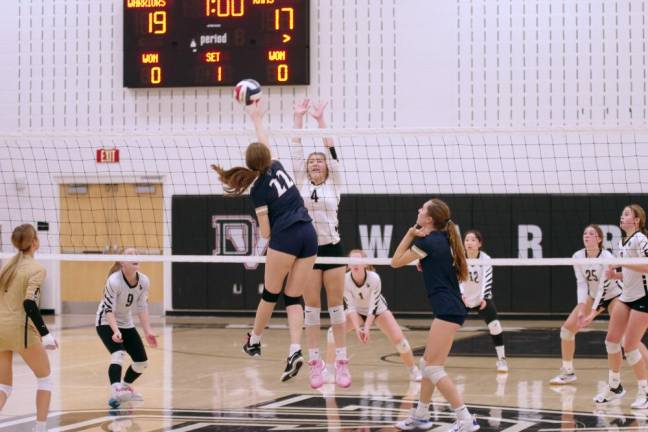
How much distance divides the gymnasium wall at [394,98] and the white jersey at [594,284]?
6.43m

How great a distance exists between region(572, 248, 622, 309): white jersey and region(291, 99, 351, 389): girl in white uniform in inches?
129

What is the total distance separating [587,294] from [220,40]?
923 centimetres

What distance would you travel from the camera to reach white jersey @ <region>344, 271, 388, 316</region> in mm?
11703

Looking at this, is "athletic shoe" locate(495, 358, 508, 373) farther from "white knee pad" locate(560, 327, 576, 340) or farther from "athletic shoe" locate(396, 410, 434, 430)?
"athletic shoe" locate(396, 410, 434, 430)

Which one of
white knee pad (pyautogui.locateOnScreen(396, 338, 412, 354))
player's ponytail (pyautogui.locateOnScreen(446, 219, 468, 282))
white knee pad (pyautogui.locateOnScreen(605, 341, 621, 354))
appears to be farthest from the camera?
white knee pad (pyautogui.locateOnScreen(396, 338, 412, 354))

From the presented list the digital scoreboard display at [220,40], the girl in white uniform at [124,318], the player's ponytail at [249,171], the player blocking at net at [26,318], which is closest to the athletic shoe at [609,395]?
the player's ponytail at [249,171]

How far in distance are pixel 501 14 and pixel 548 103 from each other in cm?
186

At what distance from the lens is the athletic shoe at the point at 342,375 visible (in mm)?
9688

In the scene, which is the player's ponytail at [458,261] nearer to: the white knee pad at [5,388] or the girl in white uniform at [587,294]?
the girl in white uniform at [587,294]

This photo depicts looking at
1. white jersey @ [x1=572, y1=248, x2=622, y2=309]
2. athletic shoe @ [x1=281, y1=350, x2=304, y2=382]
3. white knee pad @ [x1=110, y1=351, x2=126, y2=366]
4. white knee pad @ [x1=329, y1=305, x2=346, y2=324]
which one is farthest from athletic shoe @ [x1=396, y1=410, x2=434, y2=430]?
white jersey @ [x1=572, y1=248, x2=622, y2=309]

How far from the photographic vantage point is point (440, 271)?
827 centimetres

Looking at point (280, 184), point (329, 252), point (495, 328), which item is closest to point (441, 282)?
point (280, 184)

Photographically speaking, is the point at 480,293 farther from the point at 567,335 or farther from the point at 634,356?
the point at 634,356

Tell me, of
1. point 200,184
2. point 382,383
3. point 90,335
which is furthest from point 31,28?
point 382,383
